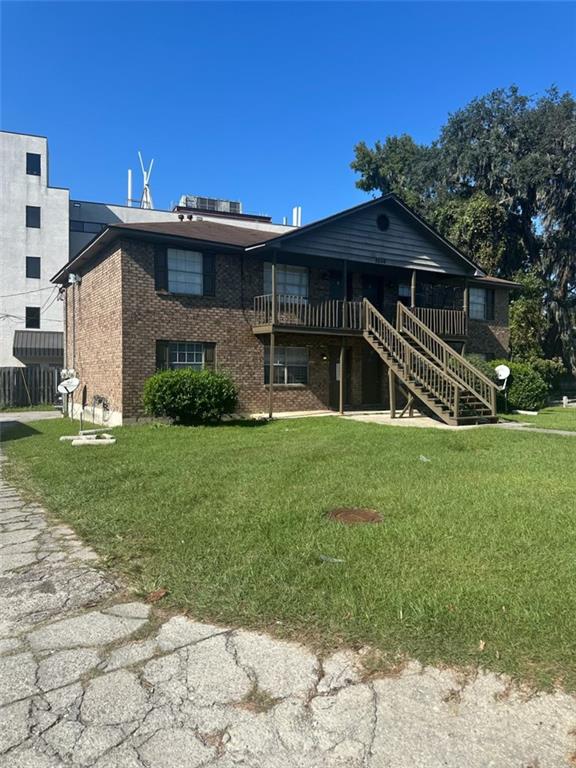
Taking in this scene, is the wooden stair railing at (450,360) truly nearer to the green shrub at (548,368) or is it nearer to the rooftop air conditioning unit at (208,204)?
the green shrub at (548,368)

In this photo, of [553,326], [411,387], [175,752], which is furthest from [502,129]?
[175,752]

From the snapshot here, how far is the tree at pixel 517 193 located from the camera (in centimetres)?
2764

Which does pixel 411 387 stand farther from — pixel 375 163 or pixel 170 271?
pixel 375 163

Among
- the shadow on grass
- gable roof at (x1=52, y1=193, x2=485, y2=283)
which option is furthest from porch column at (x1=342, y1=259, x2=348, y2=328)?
the shadow on grass

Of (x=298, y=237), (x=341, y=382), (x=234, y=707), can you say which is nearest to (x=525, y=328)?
(x=341, y=382)

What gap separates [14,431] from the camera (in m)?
14.1

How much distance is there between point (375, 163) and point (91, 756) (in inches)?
1465

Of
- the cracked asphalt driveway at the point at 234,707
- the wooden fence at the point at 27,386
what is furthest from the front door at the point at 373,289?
the cracked asphalt driveway at the point at 234,707

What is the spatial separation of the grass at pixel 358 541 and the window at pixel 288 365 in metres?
7.81

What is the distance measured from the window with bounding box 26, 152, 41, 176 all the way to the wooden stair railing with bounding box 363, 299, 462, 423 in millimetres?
26529

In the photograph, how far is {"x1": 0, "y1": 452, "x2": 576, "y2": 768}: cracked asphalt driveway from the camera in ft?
6.95

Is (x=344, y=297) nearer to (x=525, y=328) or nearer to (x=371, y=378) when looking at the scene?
(x=371, y=378)

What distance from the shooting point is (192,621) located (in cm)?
317

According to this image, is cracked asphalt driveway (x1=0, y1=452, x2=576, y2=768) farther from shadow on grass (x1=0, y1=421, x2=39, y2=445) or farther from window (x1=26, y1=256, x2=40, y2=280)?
window (x1=26, y1=256, x2=40, y2=280)
